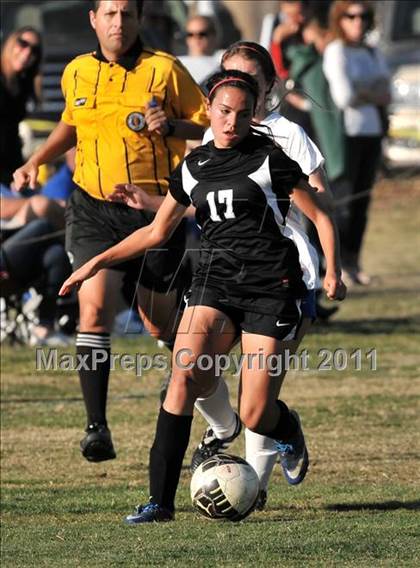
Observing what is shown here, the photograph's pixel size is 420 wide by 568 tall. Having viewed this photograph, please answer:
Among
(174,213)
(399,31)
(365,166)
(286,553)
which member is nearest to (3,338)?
(365,166)

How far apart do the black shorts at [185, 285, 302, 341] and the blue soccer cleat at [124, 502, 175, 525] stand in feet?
2.72

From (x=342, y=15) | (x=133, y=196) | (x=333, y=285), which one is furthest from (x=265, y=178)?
(x=342, y=15)

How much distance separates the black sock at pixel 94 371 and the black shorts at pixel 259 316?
125 centimetres

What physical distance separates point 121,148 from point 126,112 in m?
0.18

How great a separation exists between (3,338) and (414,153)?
13688 mm

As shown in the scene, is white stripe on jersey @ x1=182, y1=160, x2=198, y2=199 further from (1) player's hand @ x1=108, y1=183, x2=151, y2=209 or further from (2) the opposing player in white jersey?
(1) player's hand @ x1=108, y1=183, x2=151, y2=209

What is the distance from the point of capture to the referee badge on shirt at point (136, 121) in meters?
7.75

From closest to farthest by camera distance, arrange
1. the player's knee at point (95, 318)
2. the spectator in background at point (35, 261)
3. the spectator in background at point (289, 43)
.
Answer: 1. the player's knee at point (95, 318)
2. the spectator in background at point (35, 261)
3. the spectator in background at point (289, 43)

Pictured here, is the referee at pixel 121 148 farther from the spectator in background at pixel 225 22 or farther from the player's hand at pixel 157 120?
the spectator in background at pixel 225 22

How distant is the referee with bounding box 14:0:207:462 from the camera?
771 cm

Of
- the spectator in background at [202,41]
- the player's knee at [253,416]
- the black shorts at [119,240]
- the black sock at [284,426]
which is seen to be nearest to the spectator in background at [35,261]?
the spectator in background at [202,41]

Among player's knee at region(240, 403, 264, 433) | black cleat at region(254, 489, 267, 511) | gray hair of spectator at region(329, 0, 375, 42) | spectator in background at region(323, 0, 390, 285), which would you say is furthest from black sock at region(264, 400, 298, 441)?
gray hair of spectator at region(329, 0, 375, 42)

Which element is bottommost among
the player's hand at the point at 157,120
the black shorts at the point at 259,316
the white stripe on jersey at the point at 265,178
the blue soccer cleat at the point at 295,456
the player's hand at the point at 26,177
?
the blue soccer cleat at the point at 295,456

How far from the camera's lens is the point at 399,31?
23500mm
